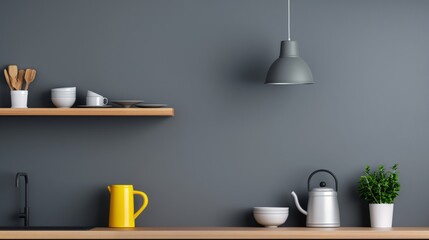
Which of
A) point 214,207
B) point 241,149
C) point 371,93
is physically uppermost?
point 371,93

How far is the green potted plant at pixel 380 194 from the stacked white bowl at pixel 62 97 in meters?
1.67

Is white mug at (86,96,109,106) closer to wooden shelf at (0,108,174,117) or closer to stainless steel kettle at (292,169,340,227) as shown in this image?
wooden shelf at (0,108,174,117)

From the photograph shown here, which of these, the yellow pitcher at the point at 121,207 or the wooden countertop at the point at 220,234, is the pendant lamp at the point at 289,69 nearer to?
the wooden countertop at the point at 220,234

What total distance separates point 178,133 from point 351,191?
104 centimetres

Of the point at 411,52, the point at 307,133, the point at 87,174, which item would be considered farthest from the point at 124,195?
the point at 411,52

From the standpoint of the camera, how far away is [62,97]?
14.3 ft

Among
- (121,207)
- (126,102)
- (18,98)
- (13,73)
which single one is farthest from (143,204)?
(13,73)

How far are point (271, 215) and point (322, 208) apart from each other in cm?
28

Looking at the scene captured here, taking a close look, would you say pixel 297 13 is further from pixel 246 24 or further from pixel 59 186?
pixel 59 186

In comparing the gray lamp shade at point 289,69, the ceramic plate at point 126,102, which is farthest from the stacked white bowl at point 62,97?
the gray lamp shade at point 289,69

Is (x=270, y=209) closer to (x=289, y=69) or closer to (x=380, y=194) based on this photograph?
(x=380, y=194)

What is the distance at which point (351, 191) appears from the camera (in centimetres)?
449

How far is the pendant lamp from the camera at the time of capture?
4.17 meters

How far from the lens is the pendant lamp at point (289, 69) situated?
13.7ft
